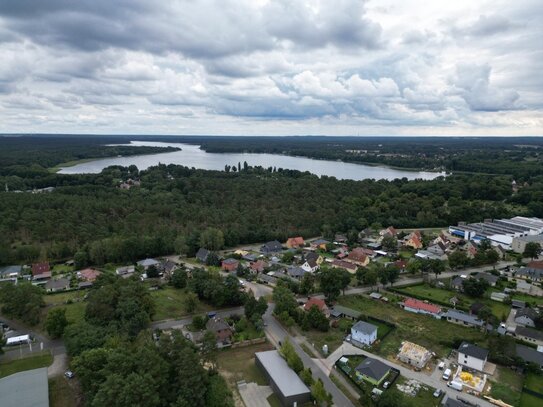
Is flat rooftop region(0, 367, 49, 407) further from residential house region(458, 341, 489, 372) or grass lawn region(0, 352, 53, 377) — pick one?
residential house region(458, 341, 489, 372)

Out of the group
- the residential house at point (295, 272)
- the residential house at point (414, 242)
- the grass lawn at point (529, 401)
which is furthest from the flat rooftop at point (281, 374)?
the residential house at point (414, 242)

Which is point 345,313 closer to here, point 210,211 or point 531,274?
point 531,274

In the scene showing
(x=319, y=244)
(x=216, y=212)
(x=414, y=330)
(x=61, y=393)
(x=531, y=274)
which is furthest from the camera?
(x=216, y=212)

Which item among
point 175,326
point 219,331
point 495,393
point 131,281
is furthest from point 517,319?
point 131,281

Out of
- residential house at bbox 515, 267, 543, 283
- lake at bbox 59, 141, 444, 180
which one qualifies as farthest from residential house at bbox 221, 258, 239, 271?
lake at bbox 59, 141, 444, 180

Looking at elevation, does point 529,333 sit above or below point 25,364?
above

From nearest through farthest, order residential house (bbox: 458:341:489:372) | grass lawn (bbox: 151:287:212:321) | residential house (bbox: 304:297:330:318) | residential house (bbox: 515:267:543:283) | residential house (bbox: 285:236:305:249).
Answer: residential house (bbox: 458:341:489:372), residential house (bbox: 304:297:330:318), grass lawn (bbox: 151:287:212:321), residential house (bbox: 515:267:543:283), residential house (bbox: 285:236:305:249)

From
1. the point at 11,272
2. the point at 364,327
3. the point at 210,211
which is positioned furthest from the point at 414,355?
the point at 11,272

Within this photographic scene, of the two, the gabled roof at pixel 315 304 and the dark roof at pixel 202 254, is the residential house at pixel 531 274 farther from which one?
the dark roof at pixel 202 254
